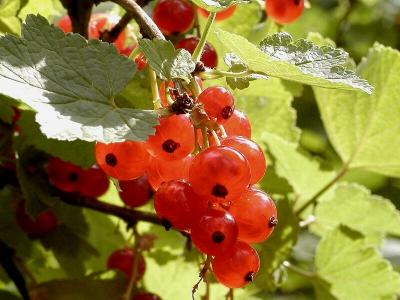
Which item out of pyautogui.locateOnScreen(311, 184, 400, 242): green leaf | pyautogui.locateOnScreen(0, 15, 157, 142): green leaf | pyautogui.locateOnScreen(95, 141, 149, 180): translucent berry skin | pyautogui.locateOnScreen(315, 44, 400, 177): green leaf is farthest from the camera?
pyautogui.locateOnScreen(311, 184, 400, 242): green leaf

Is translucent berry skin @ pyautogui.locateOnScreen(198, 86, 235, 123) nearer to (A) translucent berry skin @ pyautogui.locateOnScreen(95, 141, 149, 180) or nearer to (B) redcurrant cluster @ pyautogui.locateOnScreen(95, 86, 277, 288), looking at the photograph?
(B) redcurrant cluster @ pyautogui.locateOnScreen(95, 86, 277, 288)

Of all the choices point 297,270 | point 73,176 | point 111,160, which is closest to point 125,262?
point 73,176

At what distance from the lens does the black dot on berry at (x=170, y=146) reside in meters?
1.05

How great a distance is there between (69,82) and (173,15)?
58cm

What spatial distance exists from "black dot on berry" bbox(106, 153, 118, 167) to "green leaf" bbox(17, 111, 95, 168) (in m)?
0.35

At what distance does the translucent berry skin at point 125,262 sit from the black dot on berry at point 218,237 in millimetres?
659

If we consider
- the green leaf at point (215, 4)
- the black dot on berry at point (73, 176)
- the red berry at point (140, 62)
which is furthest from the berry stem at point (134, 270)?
the green leaf at point (215, 4)

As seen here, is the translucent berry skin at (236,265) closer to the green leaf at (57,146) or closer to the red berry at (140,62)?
the red berry at (140,62)

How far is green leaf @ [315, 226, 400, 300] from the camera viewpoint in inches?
70.6

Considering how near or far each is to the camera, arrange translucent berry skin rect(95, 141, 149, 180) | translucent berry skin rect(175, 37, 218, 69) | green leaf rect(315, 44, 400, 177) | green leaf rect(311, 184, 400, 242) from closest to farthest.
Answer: translucent berry skin rect(95, 141, 149, 180) < translucent berry skin rect(175, 37, 218, 69) < green leaf rect(315, 44, 400, 177) < green leaf rect(311, 184, 400, 242)

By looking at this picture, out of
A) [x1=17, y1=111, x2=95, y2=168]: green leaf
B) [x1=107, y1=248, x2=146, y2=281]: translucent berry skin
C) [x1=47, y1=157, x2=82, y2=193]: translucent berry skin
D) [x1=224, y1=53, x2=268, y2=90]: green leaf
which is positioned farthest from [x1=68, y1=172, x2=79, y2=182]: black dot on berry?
[x1=224, y1=53, x2=268, y2=90]: green leaf

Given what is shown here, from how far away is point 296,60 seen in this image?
1.09m

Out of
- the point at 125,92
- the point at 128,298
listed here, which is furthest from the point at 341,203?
the point at 125,92

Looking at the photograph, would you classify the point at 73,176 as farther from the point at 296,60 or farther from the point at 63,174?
the point at 296,60
